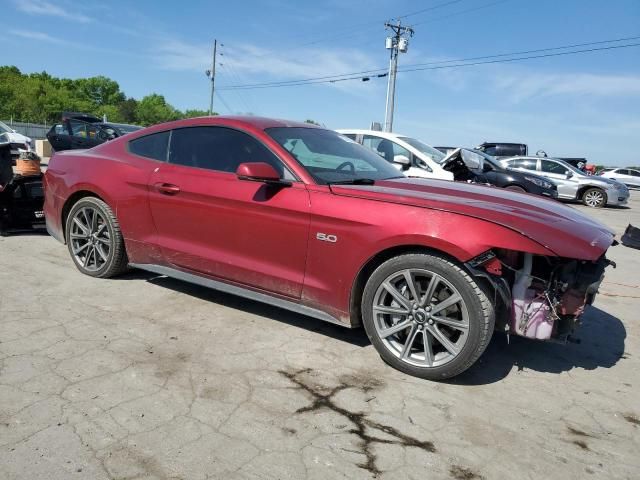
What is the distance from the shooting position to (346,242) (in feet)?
11.0

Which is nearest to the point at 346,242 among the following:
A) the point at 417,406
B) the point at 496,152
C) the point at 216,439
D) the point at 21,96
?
the point at 417,406

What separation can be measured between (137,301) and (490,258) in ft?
9.37

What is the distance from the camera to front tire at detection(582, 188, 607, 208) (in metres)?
17.4

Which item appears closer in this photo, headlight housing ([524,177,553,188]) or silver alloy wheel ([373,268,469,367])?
silver alloy wheel ([373,268,469,367])

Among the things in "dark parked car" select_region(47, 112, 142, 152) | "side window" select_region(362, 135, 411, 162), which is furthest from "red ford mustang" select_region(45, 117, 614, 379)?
"dark parked car" select_region(47, 112, 142, 152)

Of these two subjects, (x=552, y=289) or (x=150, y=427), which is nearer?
(x=150, y=427)

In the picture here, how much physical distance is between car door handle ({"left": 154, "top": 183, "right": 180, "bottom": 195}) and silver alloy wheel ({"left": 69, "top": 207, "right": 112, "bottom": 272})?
0.77m

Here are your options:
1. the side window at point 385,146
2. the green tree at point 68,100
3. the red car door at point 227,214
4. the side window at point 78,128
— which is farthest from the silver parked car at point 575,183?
the green tree at point 68,100

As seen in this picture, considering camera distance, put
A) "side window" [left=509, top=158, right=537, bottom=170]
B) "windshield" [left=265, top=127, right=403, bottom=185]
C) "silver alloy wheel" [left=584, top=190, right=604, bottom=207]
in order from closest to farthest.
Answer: "windshield" [left=265, top=127, right=403, bottom=185] → "silver alloy wheel" [left=584, top=190, right=604, bottom=207] → "side window" [left=509, top=158, right=537, bottom=170]

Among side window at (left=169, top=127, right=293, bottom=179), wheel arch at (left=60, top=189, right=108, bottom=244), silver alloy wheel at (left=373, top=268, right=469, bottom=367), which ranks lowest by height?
silver alloy wheel at (left=373, top=268, right=469, bottom=367)

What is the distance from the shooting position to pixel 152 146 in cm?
449

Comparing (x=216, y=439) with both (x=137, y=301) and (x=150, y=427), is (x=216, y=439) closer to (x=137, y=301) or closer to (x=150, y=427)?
(x=150, y=427)

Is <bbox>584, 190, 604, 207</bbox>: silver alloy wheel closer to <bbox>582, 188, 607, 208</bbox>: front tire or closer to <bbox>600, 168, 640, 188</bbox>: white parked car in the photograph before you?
<bbox>582, 188, 607, 208</bbox>: front tire

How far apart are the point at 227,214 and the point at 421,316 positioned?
1597 mm
